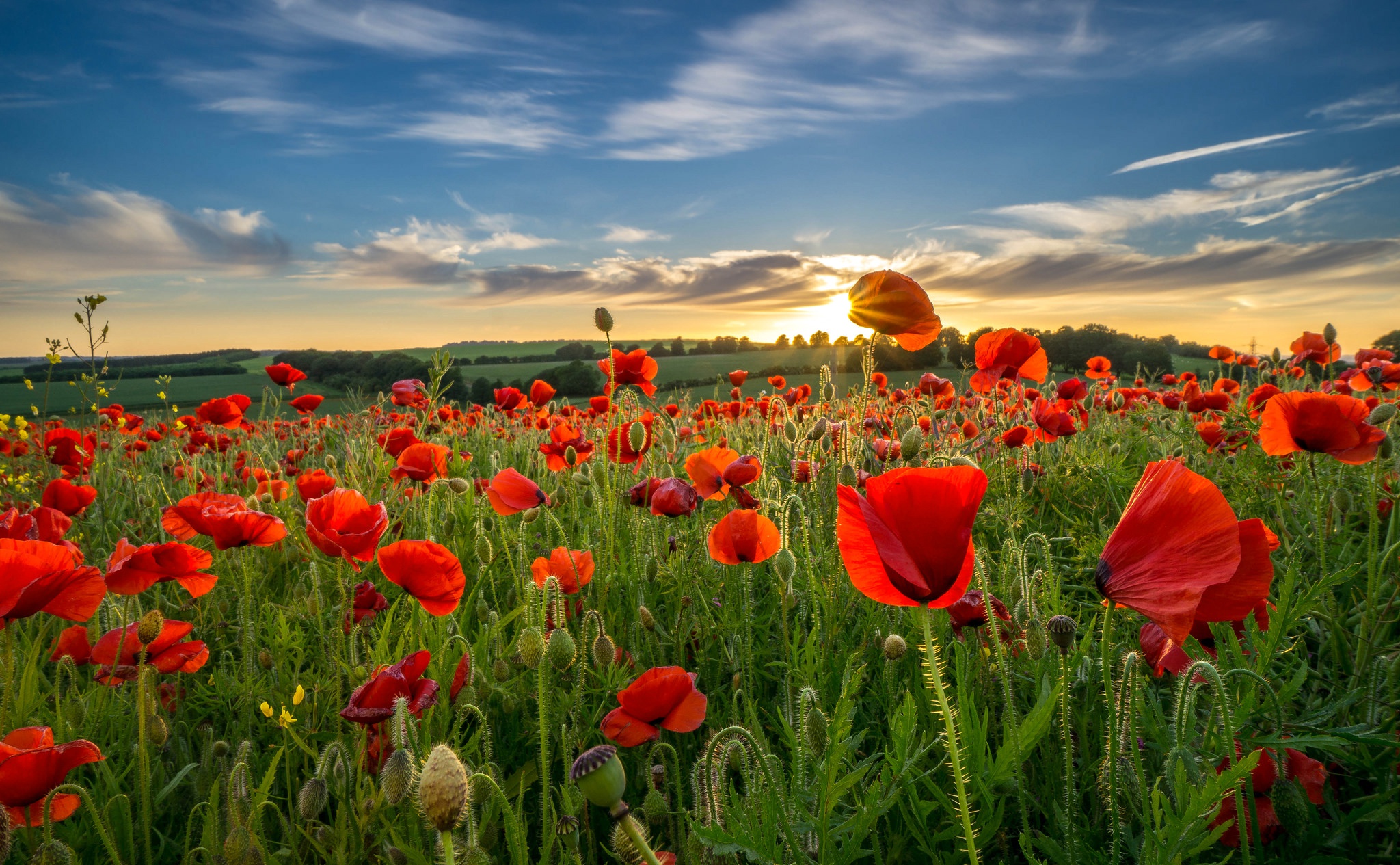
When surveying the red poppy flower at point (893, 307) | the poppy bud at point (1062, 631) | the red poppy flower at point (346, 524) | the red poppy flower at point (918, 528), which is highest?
the red poppy flower at point (893, 307)

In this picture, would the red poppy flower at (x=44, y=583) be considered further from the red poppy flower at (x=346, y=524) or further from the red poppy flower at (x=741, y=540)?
the red poppy flower at (x=741, y=540)

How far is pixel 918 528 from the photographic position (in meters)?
0.94

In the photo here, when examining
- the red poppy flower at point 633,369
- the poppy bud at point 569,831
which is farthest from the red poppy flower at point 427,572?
the red poppy flower at point 633,369

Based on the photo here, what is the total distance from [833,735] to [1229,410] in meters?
4.39

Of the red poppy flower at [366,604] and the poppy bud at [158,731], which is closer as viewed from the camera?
the poppy bud at [158,731]

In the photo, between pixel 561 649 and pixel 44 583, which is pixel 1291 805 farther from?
pixel 44 583

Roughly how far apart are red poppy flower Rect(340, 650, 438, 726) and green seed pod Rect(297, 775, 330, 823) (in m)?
0.13

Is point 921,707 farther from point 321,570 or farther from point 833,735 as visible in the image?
point 321,570

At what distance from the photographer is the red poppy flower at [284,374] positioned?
4.27 meters

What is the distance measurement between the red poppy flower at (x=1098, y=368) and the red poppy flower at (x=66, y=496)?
6.46m

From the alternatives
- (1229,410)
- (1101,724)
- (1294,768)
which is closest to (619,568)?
(1101,724)

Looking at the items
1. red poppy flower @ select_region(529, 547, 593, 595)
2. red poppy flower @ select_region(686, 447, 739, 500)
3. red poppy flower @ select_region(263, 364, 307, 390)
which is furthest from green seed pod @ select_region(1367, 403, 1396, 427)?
red poppy flower @ select_region(263, 364, 307, 390)

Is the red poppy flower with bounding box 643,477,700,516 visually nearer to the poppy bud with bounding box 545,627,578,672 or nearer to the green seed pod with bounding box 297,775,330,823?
the poppy bud with bounding box 545,627,578,672

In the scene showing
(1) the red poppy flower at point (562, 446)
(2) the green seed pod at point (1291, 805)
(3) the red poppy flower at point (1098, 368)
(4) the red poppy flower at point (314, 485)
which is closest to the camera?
(2) the green seed pod at point (1291, 805)
